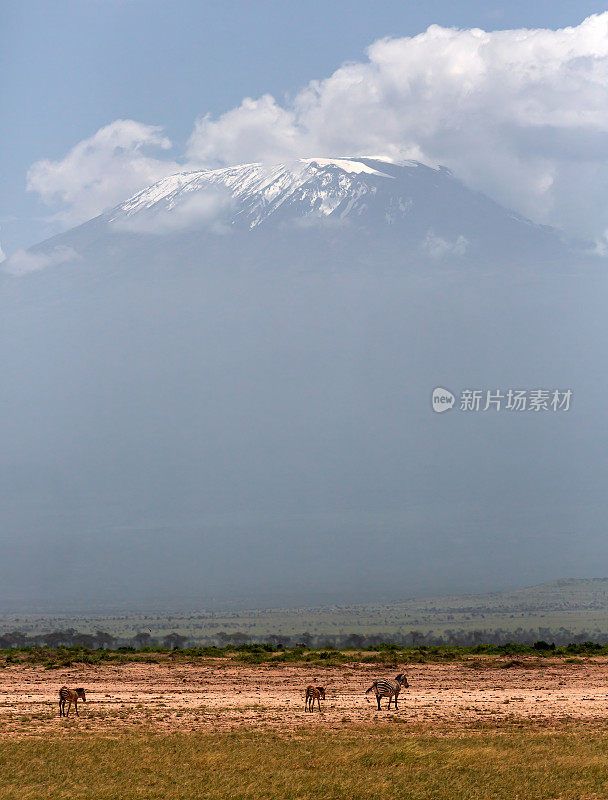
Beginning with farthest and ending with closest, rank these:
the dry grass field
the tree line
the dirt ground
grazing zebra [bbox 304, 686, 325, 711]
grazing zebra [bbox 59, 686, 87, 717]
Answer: the tree line → grazing zebra [bbox 304, 686, 325, 711] → grazing zebra [bbox 59, 686, 87, 717] → the dirt ground → the dry grass field

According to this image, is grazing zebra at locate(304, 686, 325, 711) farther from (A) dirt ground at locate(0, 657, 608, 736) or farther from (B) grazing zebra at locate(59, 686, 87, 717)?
(B) grazing zebra at locate(59, 686, 87, 717)

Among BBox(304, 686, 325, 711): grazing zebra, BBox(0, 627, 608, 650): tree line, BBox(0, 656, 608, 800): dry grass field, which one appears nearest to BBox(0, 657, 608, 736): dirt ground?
A: BBox(0, 656, 608, 800): dry grass field

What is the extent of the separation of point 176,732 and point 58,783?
604cm

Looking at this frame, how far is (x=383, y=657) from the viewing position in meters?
48.2

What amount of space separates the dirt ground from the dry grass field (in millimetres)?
76

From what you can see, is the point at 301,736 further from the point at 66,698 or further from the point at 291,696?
the point at 66,698

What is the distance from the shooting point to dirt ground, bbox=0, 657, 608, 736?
3161 cm

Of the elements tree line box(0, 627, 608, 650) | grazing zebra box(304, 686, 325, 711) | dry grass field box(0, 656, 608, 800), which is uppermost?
grazing zebra box(304, 686, 325, 711)

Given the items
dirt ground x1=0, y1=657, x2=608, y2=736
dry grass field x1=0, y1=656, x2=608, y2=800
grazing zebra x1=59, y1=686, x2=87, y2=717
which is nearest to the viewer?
dry grass field x1=0, y1=656, x2=608, y2=800

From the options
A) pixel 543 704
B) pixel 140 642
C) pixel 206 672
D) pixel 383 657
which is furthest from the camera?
pixel 140 642

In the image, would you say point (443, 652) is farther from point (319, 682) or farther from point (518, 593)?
point (518, 593)

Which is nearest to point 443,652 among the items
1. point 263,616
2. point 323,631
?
point 323,631

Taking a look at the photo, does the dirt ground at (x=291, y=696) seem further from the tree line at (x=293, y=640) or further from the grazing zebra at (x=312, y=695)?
the tree line at (x=293, y=640)

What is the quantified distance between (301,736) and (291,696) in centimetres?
717
